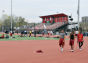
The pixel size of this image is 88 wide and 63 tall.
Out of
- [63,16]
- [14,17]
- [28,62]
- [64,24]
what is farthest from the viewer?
[14,17]

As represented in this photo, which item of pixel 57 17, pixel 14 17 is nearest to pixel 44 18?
pixel 57 17

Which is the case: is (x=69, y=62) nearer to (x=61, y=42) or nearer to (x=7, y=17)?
(x=61, y=42)

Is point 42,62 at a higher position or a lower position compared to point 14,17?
lower

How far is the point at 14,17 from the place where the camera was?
364 ft

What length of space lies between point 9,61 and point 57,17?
203 ft

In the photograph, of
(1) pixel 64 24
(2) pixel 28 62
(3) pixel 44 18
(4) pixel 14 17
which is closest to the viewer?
(2) pixel 28 62

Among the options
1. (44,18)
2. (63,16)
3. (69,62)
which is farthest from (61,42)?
(44,18)

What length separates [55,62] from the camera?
28.7ft

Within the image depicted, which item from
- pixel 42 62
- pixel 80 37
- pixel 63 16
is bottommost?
pixel 42 62

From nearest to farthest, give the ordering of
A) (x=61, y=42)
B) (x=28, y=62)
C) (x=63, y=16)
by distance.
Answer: (x=28, y=62) → (x=61, y=42) → (x=63, y=16)

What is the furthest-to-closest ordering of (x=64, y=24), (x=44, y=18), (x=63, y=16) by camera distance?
(x=44, y=18)
(x=63, y=16)
(x=64, y=24)

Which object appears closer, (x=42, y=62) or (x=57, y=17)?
(x=42, y=62)

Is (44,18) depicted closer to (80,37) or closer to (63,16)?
(63,16)

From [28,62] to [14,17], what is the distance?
341 ft
